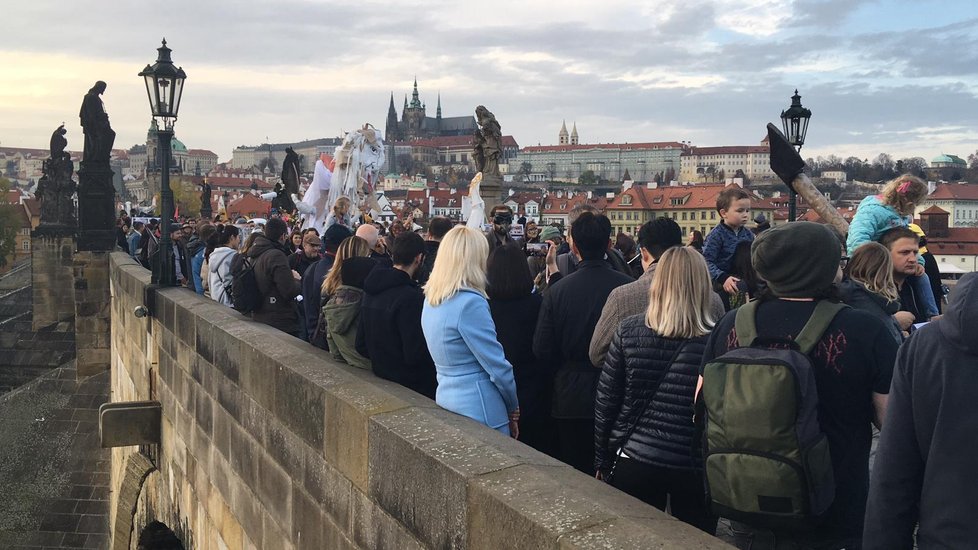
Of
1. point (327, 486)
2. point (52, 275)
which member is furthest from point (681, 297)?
point (52, 275)

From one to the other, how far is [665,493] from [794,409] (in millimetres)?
1051

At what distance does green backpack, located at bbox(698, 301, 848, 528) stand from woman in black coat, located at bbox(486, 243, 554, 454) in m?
1.75

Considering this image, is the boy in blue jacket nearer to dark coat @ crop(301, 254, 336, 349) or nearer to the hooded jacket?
dark coat @ crop(301, 254, 336, 349)

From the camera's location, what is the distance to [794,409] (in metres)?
2.36

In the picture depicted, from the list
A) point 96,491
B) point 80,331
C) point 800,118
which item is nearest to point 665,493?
point 800,118

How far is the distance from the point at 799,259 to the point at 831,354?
0.93ft

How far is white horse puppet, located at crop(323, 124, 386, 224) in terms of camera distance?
11.9 metres

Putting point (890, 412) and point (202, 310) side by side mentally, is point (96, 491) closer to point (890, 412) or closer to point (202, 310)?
point (202, 310)

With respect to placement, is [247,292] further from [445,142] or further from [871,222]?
[445,142]

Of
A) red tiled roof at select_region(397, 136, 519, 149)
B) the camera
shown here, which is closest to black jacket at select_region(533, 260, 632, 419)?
the camera

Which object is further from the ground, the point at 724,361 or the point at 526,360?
the point at 724,361

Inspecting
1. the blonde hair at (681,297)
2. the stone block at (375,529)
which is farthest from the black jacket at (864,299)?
the stone block at (375,529)

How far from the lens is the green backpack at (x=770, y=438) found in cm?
236

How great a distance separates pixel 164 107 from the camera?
30.3 feet
